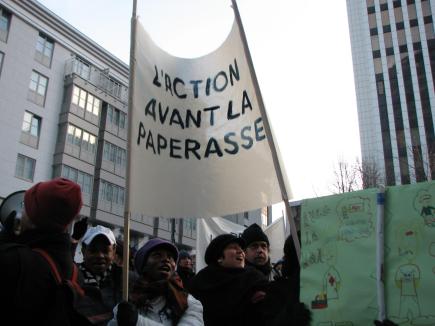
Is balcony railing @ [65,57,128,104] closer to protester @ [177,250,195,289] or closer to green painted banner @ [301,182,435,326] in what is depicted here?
protester @ [177,250,195,289]

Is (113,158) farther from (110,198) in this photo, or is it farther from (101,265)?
(101,265)

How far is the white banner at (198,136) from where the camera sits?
368 centimetres

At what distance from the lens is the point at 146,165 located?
3602 mm

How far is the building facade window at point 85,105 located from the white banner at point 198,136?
28.9 m

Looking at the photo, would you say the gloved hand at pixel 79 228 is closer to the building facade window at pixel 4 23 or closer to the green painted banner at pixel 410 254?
the green painted banner at pixel 410 254

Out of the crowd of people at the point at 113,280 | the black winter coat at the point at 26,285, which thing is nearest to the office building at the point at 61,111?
the crowd of people at the point at 113,280

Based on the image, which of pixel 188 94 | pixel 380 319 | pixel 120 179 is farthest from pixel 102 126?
pixel 380 319

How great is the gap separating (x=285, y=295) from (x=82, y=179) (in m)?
29.5

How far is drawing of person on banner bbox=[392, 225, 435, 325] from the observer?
89.1 inches

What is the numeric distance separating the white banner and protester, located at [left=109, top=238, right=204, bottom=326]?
44 cm

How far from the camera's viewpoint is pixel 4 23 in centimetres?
2858

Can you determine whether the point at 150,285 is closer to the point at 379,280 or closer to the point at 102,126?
the point at 379,280

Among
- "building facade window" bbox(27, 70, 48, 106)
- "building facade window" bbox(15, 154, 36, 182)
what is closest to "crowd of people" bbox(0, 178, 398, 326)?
"building facade window" bbox(15, 154, 36, 182)

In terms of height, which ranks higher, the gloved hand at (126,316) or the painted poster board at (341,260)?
the painted poster board at (341,260)
